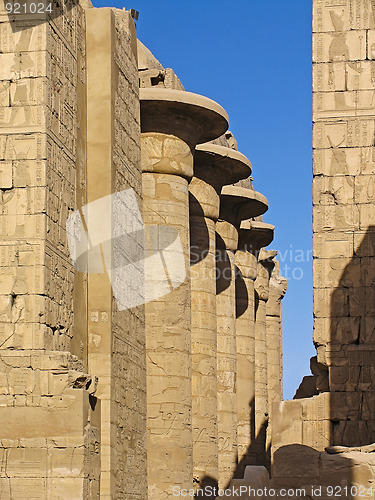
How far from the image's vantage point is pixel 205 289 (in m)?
23.9

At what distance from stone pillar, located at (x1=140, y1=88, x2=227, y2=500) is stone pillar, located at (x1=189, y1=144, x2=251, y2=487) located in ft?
7.28

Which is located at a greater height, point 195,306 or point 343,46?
point 343,46

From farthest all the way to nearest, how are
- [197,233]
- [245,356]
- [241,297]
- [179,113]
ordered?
[241,297], [245,356], [197,233], [179,113]

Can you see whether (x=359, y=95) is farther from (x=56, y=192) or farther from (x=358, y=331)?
(x=56, y=192)

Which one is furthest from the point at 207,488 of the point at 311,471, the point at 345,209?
the point at 311,471

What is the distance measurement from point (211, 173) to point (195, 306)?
113 inches

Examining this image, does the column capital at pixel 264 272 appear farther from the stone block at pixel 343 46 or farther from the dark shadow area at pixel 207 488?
the stone block at pixel 343 46

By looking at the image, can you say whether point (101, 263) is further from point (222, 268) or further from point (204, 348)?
point (222, 268)

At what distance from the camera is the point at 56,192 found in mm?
15055

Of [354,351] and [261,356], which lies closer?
[354,351]

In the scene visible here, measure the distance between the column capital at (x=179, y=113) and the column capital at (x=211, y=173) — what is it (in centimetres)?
258

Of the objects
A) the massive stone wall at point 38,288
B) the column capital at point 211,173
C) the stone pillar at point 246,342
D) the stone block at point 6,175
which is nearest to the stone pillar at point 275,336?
the stone pillar at point 246,342

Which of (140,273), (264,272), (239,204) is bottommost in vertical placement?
(140,273)

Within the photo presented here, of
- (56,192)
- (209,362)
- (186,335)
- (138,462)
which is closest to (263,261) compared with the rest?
(209,362)
